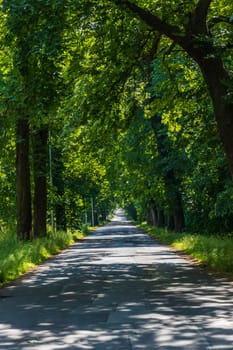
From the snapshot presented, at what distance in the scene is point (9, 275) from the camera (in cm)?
1639

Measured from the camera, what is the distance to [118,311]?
33.3 ft

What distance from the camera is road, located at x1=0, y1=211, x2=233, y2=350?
774 cm

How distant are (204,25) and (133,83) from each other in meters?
4.78

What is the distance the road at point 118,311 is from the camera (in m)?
7.74

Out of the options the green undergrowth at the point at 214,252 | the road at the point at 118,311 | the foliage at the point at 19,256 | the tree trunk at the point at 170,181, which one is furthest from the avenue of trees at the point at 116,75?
the tree trunk at the point at 170,181

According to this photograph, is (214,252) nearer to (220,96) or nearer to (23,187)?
(220,96)

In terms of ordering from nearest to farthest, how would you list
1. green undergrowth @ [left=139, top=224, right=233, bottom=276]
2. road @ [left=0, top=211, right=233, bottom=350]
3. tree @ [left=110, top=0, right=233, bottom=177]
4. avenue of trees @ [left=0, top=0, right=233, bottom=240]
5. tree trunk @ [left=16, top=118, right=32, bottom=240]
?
road @ [left=0, top=211, right=233, bottom=350]
avenue of trees @ [left=0, top=0, right=233, bottom=240]
tree @ [left=110, top=0, right=233, bottom=177]
green undergrowth @ [left=139, top=224, right=233, bottom=276]
tree trunk @ [left=16, top=118, right=32, bottom=240]

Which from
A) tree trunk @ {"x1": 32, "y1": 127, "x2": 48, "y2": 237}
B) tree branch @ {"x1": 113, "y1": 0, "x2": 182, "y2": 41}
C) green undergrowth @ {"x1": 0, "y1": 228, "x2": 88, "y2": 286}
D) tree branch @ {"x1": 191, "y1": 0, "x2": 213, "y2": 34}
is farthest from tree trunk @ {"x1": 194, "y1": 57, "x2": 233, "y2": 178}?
tree trunk @ {"x1": 32, "y1": 127, "x2": 48, "y2": 237}

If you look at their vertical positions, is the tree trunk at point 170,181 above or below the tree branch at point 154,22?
below

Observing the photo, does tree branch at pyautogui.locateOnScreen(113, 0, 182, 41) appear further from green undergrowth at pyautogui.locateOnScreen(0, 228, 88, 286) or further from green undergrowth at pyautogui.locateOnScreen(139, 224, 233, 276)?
green undergrowth at pyautogui.locateOnScreen(0, 228, 88, 286)

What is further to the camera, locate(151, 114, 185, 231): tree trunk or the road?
locate(151, 114, 185, 231): tree trunk

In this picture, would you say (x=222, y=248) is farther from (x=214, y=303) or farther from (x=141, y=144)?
(x=141, y=144)

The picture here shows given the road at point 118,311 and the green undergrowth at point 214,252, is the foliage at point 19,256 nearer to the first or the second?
the road at point 118,311

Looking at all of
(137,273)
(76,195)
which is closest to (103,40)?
(137,273)
